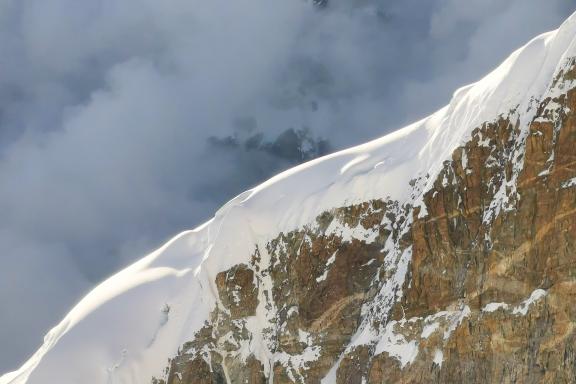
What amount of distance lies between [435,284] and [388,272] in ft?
17.5

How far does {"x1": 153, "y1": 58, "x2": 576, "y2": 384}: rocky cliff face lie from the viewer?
6034 cm

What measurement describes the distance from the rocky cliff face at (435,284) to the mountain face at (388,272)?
94 mm

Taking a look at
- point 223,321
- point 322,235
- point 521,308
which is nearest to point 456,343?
point 521,308

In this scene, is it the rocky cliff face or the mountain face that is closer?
the rocky cliff face

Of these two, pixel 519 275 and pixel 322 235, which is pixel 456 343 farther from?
pixel 322 235

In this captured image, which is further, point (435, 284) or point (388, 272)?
point (388, 272)

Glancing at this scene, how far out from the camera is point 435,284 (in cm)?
6556

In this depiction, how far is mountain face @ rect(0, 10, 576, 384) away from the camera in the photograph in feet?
201

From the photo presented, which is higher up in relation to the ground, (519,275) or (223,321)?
(223,321)

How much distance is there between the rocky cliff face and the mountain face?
3.7 inches

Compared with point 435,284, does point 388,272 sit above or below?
above

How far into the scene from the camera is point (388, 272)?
70375 millimetres

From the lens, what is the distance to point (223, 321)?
252 feet

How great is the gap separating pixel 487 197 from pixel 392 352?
10268 millimetres
